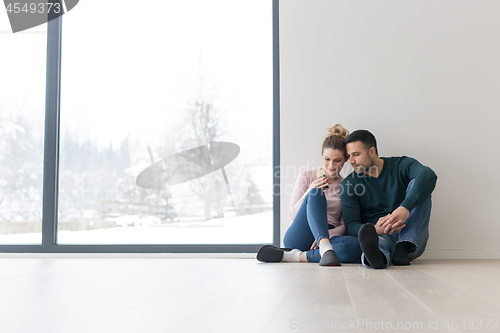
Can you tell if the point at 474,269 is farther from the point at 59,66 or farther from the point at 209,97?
the point at 59,66

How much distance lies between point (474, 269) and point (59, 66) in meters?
3.15

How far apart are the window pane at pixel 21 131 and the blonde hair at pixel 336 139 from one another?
7.23ft

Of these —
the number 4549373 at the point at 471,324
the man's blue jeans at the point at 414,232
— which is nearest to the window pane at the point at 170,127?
the man's blue jeans at the point at 414,232

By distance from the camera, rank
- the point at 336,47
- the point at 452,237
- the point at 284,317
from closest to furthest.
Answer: the point at 284,317 → the point at 452,237 → the point at 336,47

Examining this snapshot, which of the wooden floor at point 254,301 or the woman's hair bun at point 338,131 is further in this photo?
the woman's hair bun at point 338,131

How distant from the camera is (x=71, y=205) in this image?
302 centimetres

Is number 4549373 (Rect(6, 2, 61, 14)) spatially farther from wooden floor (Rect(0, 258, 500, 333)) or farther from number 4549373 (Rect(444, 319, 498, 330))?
number 4549373 (Rect(444, 319, 498, 330))

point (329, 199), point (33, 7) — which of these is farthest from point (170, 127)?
point (33, 7)

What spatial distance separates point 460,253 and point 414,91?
1.13 metres

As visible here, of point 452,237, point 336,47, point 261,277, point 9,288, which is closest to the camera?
point 9,288

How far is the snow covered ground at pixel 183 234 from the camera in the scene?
9.34 ft

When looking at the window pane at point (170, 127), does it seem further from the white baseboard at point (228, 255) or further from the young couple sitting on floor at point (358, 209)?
the young couple sitting on floor at point (358, 209)

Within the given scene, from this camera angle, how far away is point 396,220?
204 cm

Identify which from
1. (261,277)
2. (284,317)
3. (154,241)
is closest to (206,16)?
(154,241)
